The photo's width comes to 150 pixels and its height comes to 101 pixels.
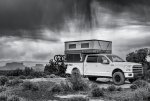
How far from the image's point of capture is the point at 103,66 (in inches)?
799

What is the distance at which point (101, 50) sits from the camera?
76.1 ft

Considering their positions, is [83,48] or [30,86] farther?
[83,48]

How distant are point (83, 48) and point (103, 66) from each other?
359 centimetres

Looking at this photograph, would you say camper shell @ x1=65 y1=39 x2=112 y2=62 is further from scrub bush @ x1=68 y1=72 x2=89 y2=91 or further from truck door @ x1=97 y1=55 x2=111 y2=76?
scrub bush @ x1=68 y1=72 x2=89 y2=91

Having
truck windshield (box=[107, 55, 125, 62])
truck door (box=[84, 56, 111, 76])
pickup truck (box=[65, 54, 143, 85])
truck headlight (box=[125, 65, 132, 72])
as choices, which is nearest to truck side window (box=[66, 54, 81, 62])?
pickup truck (box=[65, 54, 143, 85])

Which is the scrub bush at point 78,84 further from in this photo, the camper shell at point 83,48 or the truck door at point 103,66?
the camper shell at point 83,48

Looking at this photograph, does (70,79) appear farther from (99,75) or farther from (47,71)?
(47,71)

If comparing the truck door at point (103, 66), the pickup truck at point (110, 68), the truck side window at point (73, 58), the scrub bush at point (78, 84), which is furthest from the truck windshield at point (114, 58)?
the scrub bush at point (78, 84)

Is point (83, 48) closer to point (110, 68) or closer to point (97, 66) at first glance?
point (97, 66)

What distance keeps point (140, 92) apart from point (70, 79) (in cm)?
506

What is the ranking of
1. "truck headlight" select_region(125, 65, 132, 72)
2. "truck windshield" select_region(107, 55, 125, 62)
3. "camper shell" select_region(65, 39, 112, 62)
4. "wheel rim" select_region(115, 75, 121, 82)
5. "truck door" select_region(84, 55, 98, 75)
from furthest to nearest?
"camper shell" select_region(65, 39, 112, 62) → "truck door" select_region(84, 55, 98, 75) → "truck windshield" select_region(107, 55, 125, 62) → "wheel rim" select_region(115, 75, 121, 82) → "truck headlight" select_region(125, 65, 132, 72)

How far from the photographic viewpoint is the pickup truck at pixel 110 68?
62.9ft

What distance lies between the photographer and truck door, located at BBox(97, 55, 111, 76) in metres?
20.1

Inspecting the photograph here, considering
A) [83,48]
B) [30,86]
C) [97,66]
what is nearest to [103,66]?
[97,66]
